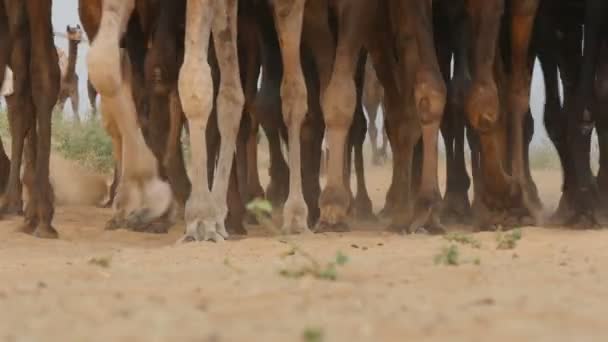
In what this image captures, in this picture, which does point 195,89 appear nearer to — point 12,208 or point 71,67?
point 12,208

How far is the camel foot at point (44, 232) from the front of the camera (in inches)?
218

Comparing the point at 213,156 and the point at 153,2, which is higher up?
the point at 153,2

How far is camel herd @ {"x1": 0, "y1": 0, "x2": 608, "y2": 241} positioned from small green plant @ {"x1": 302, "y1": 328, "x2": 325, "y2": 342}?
285 centimetres

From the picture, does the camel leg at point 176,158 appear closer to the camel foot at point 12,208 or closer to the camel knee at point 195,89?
the camel foot at point 12,208

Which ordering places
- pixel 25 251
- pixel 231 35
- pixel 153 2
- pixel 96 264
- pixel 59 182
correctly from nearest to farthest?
pixel 96 264, pixel 25 251, pixel 231 35, pixel 153 2, pixel 59 182

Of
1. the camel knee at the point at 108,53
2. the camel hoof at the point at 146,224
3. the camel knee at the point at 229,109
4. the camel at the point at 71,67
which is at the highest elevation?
the camel at the point at 71,67

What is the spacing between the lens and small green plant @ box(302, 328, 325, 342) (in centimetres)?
180

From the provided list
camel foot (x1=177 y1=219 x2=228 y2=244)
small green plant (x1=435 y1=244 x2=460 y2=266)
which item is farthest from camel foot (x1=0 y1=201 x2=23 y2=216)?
small green plant (x1=435 y1=244 x2=460 y2=266)

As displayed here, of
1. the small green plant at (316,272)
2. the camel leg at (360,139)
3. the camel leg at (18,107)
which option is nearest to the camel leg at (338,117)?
the camel leg at (360,139)

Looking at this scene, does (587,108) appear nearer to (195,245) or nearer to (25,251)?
(195,245)

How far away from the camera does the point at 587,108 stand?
6.27 meters

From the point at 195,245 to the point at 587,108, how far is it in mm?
3056

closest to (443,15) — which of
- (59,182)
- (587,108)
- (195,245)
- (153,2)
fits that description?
(587,108)

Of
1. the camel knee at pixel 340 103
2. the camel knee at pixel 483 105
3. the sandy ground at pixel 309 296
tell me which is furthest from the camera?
the camel knee at pixel 340 103
